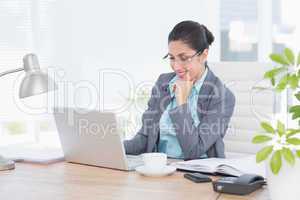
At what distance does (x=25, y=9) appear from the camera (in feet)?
11.0

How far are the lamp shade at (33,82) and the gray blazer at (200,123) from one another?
59 cm

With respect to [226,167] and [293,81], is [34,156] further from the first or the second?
[293,81]

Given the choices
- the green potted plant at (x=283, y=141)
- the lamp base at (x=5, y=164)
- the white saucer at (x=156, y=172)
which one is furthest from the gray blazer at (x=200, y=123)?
the green potted plant at (x=283, y=141)

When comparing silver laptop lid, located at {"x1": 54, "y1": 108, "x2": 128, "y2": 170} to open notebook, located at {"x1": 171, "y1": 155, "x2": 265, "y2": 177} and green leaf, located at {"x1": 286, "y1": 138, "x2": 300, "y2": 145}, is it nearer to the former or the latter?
open notebook, located at {"x1": 171, "y1": 155, "x2": 265, "y2": 177}

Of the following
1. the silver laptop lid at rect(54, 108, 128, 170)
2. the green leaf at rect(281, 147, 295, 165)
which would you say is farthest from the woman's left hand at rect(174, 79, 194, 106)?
the green leaf at rect(281, 147, 295, 165)

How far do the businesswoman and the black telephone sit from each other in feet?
2.07

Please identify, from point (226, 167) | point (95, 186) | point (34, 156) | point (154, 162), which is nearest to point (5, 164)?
point (34, 156)

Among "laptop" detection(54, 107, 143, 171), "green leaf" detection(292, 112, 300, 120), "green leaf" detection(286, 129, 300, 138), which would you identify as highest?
"green leaf" detection(292, 112, 300, 120)

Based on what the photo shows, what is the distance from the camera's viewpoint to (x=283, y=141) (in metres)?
1.11

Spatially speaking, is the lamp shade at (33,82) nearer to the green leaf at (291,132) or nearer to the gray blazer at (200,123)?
the gray blazer at (200,123)

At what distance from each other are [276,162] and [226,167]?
1.66 feet

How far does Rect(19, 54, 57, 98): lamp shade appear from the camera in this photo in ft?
5.81

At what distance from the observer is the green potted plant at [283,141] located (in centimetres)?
109

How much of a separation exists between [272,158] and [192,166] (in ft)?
2.03
